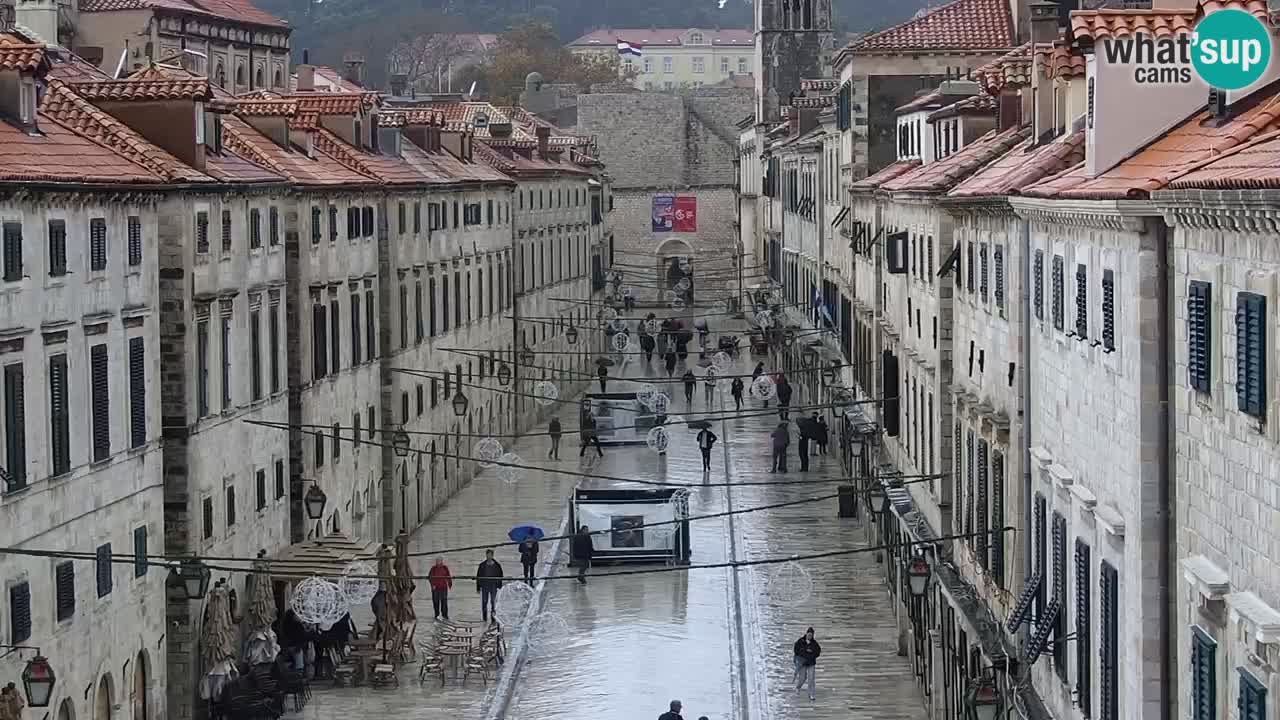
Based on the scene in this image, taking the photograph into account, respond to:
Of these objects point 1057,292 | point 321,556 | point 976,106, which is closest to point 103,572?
point 321,556

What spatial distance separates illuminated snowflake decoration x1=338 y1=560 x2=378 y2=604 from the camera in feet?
117

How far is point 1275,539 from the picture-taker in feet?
45.8

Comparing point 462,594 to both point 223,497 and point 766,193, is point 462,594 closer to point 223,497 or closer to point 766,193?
point 223,497

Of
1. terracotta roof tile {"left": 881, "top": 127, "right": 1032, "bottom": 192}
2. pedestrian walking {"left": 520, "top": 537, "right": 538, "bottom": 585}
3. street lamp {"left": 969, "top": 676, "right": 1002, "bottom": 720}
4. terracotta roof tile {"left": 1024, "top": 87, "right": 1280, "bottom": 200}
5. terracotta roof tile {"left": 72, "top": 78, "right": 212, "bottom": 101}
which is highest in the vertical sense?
terracotta roof tile {"left": 72, "top": 78, "right": 212, "bottom": 101}

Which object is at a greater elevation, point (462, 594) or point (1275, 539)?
point (1275, 539)

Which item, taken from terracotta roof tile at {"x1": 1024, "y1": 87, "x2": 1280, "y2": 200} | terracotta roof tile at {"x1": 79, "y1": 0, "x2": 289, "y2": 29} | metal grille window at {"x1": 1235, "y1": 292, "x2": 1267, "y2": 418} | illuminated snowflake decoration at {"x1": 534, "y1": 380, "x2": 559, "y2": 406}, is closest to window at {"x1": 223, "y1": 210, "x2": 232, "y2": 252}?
terracotta roof tile at {"x1": 1024, "y1": 87, "x2": 1280, "y2": 200}

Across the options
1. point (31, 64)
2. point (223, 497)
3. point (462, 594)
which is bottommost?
point (462, 594)

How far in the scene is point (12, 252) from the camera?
28109 millimetres

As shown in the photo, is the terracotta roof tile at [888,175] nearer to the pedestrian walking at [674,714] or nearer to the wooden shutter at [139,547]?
the pedestrian walking at [674,714]

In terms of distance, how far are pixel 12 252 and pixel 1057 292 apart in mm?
12200

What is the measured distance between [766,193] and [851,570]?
62.5 meters

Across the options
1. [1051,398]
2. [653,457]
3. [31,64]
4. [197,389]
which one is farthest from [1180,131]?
[653,457]

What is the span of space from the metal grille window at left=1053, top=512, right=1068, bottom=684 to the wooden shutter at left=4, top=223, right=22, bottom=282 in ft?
40.7

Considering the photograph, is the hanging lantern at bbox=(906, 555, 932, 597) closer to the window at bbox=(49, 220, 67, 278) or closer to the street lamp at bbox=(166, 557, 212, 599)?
the street lamp at bbox=(166, 557, 212, 599)
